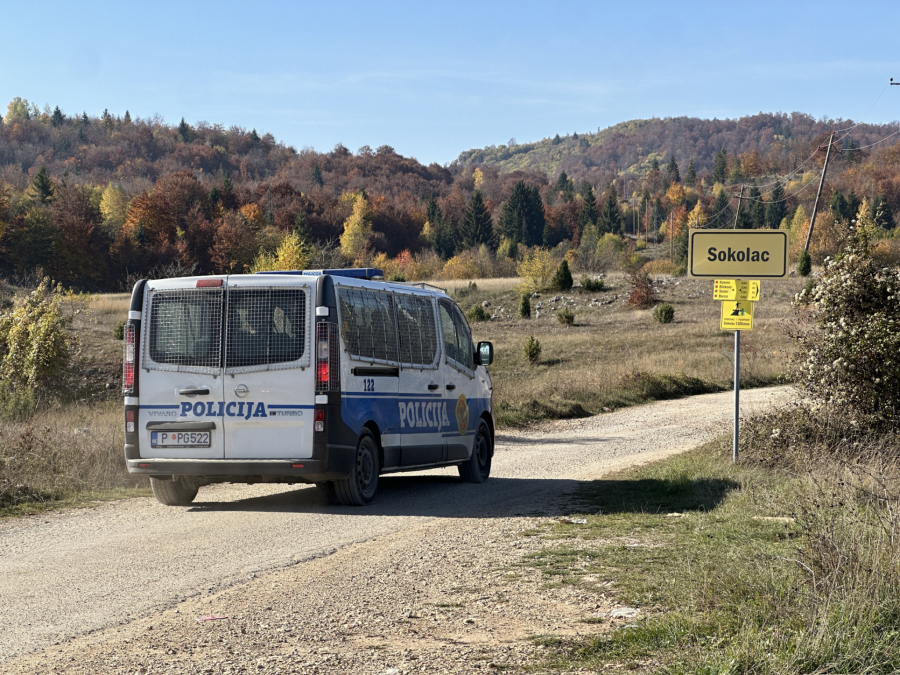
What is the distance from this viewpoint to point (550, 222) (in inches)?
6275

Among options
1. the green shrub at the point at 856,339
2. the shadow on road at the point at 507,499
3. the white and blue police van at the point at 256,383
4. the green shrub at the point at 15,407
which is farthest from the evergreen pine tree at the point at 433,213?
the white and blue police van at the point at 256,383

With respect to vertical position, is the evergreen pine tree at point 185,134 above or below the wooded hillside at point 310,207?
above

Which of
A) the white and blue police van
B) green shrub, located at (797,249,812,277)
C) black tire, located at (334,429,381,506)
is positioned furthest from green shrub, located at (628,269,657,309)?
the white and blue police van

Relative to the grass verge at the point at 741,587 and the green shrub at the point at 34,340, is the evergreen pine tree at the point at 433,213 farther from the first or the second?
the grass verge at the point at 741,587

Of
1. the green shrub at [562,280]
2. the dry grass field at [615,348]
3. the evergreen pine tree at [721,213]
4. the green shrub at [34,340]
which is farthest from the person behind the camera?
the evergreen pine tree at [721,213]

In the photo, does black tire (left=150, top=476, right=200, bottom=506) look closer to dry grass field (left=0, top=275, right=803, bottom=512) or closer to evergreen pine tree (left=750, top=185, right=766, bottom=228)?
dry grass field (left=0, top=275, right=803, bottom=512)

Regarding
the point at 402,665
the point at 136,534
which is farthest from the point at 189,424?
the point at 402,665

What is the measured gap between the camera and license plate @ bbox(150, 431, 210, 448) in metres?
10.6

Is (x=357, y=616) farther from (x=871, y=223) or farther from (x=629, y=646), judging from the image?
(x=871, y=223)

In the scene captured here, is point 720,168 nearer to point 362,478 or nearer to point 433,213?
point 433,213

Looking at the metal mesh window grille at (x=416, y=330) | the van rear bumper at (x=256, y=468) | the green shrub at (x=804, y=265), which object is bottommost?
the van rear bumper at (x=256, y=468)

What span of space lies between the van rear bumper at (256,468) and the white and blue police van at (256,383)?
0.4 inches

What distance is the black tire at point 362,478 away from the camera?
1097cm

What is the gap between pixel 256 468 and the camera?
34.3 ft
